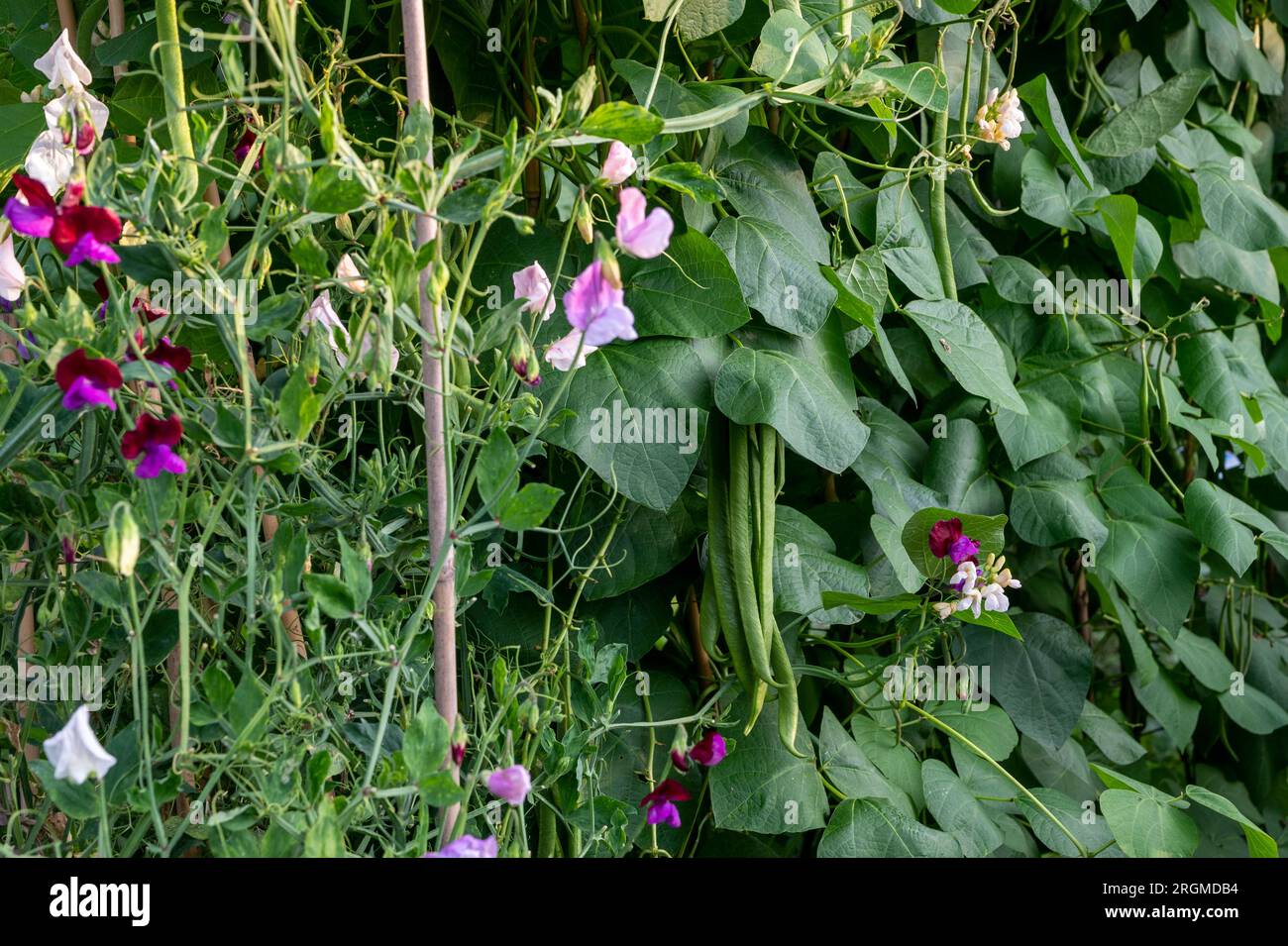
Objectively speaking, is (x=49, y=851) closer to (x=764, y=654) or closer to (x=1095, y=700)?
(x=764, y=654)

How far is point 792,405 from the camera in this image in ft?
3.04

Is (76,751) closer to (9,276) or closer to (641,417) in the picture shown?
(9,276)

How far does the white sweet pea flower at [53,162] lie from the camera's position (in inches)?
23.2

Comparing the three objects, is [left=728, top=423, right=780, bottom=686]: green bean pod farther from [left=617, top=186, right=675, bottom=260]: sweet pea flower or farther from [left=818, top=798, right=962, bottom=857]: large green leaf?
[left=617, top=186, right=675, bottom=260]: sweet pea flower

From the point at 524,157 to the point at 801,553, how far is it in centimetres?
53

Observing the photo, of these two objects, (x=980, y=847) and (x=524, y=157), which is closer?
(x=524, y=157)

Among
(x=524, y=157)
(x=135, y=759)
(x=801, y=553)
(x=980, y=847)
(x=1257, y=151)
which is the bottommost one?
(x=980, y=847)

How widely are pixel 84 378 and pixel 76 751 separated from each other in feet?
0.59

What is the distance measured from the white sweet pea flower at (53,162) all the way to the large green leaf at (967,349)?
747mm

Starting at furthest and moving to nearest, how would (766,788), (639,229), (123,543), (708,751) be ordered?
(766,788), (708,751), (639,229), (123,543)

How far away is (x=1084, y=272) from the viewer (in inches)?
56.9

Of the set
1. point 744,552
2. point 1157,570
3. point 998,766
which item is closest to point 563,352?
point 744,552

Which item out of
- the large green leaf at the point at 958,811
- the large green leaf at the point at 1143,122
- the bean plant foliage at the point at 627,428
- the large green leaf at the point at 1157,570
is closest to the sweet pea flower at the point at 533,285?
the bean plant foliage at the point at 627,428

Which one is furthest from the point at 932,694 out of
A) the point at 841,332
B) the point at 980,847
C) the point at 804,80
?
the point at 804,80
